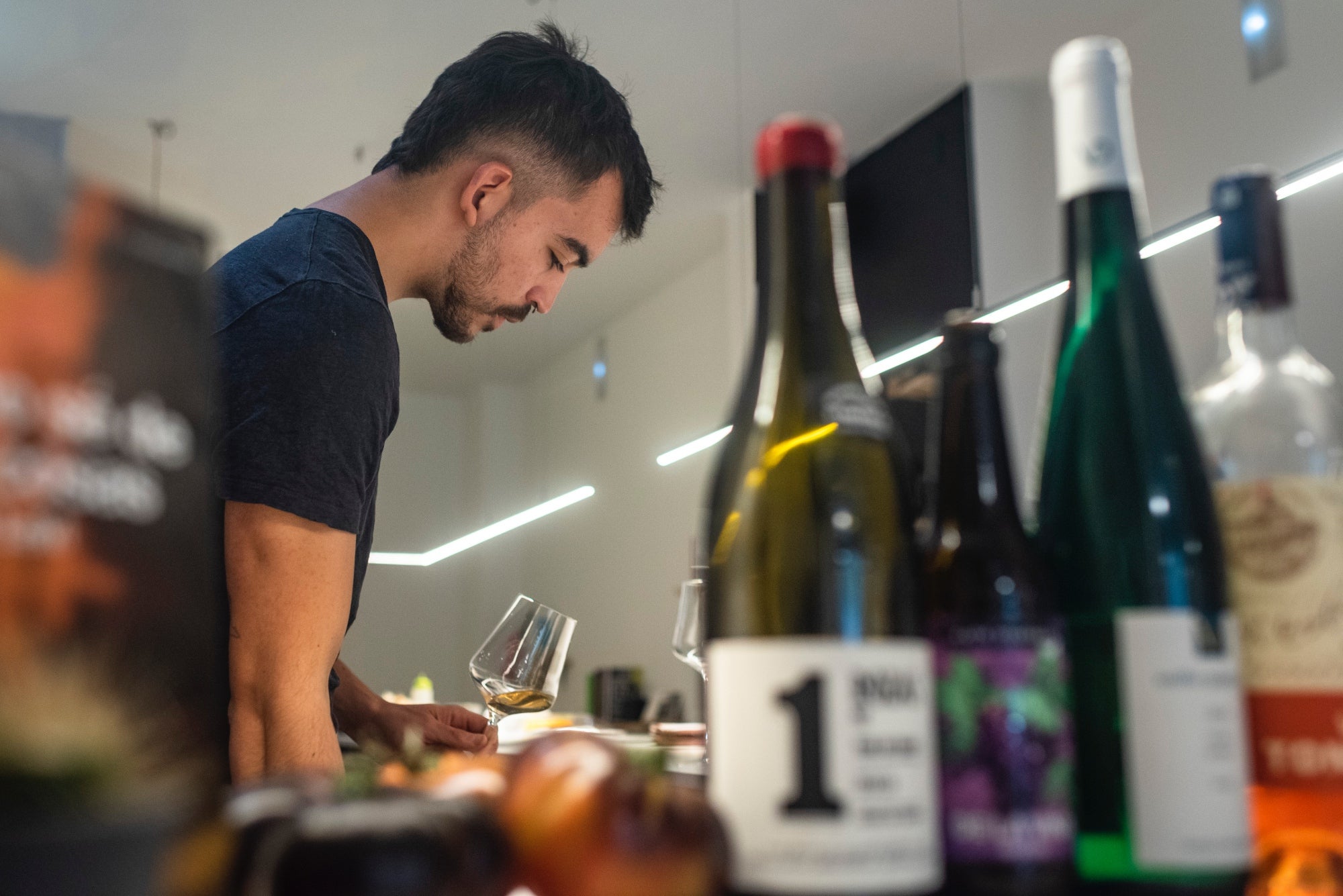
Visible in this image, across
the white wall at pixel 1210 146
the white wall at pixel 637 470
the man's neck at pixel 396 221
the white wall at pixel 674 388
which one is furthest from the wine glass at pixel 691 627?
the white wall at pixel 637 470

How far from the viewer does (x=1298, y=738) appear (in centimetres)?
40

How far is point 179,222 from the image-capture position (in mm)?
261

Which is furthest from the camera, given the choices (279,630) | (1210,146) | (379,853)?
(1210,146)

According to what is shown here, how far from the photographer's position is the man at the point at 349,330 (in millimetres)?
1056

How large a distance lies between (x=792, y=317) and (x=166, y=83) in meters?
3.99

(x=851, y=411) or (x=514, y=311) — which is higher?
(x=514, y=311)

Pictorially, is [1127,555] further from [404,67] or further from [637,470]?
[637,470]

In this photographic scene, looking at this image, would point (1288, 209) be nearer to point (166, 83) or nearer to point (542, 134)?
point (542, 134)

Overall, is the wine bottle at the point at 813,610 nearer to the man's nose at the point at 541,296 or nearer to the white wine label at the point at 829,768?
the white wine label at the point at 829,768

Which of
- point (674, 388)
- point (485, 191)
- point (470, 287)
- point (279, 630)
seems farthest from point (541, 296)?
point (674, 388)

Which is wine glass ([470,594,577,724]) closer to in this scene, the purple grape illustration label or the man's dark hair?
the man's dark hair

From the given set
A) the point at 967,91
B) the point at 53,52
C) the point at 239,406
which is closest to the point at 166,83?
the point at 53,52

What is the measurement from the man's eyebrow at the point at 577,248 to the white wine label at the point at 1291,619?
1.43 metres

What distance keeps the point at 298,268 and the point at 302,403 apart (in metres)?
0.16
